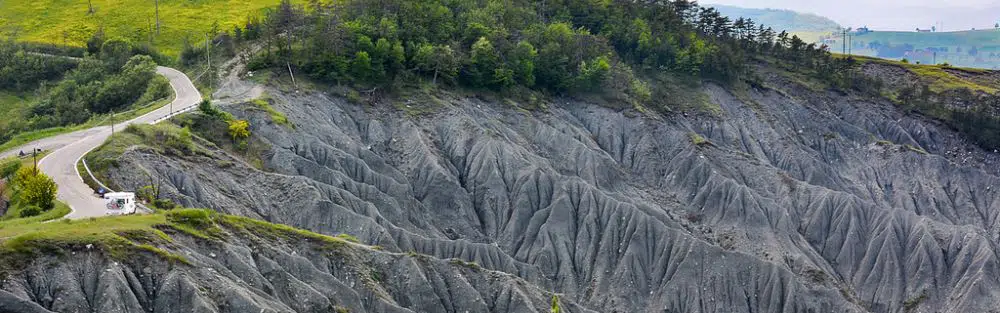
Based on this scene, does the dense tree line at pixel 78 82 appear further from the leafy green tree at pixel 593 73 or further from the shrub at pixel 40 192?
the leafy green tree at pixel 593 73

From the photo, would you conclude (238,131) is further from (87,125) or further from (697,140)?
(697,140)

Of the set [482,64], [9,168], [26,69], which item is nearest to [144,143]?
[9,168]

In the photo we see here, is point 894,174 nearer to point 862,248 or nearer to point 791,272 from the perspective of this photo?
point 862,248

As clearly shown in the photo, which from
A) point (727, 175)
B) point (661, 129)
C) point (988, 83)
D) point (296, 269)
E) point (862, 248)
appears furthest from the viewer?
point (988, 83)

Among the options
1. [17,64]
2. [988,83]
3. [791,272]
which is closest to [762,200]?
[791,272]

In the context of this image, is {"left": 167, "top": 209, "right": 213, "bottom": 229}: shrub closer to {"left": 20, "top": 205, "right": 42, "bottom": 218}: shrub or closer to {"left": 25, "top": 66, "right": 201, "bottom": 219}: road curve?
{"left": 25, "top": 66, "right": 201, "bottom": 219}: road curve

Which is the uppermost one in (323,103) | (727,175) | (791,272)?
(323,103)

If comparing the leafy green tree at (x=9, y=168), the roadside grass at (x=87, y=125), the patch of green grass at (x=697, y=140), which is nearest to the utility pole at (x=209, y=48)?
the roadside grass at (x=87, y=125)

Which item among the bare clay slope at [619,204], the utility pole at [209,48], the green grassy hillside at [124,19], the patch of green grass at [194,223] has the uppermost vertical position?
the green grassy hillside at [124,19]
